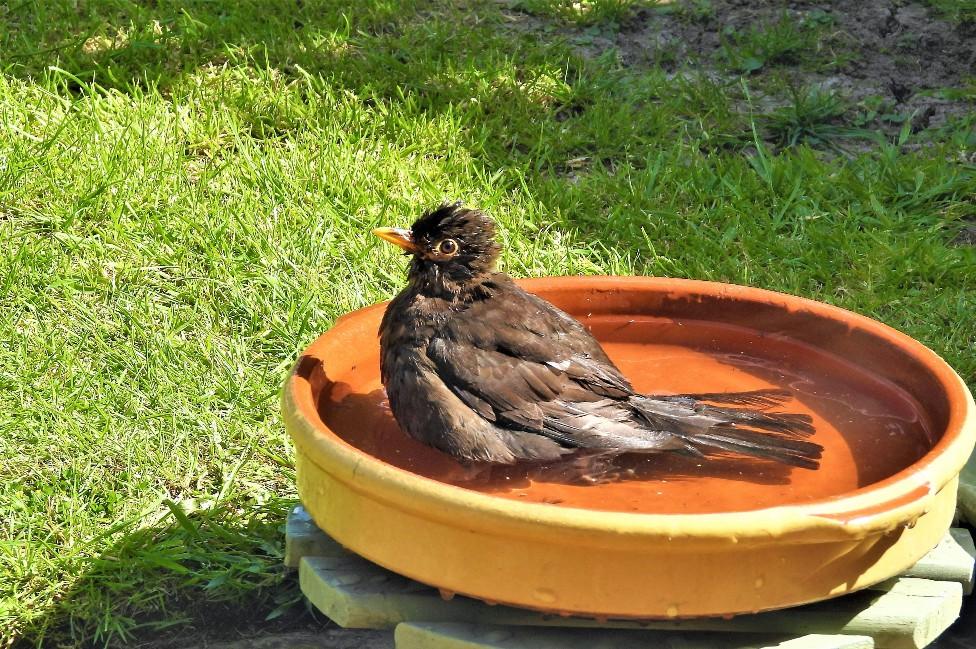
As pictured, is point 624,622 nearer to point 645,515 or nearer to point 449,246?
point 645,515

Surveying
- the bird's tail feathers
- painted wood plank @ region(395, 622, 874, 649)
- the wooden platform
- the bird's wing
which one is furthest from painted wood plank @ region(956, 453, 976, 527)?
the bird's wing

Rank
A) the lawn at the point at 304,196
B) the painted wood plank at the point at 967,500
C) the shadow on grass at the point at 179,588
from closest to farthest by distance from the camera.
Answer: the shadow on grass at the point at 179,588 < the painted wood plank at the point at 967,500 < the lawn at the point at 304,196

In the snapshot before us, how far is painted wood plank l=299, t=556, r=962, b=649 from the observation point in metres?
2.74

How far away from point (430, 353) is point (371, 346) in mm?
545

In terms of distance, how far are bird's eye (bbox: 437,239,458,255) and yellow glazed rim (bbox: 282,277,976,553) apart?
69 cm

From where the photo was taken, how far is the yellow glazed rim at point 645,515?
2.37 meters

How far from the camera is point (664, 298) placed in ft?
12.7

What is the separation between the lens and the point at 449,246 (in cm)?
339

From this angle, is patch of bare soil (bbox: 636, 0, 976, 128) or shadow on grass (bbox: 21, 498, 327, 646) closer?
shadow on grass (bbox: 21, 498, 327, 646)

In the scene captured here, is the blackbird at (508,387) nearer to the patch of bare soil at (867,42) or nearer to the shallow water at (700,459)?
the shallow water at (700,459)

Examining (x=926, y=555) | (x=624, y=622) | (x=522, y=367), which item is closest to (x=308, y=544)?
(x=522, y=367)

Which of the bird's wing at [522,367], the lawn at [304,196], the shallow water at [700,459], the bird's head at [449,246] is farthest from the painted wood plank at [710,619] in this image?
the bird's head at [449,246]

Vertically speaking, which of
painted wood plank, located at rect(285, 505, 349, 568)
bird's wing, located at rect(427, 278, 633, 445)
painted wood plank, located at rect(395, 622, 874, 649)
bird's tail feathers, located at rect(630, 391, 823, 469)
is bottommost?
painted wood plank, located at rect(285, 505, 349, 568)

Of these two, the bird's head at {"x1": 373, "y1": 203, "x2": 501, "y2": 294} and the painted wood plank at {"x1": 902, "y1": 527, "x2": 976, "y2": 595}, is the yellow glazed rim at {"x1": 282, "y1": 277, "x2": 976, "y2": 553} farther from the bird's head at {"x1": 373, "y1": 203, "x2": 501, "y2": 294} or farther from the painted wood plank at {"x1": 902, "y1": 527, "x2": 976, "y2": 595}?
the bird's head at {"x1": 373, "y1": 203, "x2": 501, "y2": 294}
